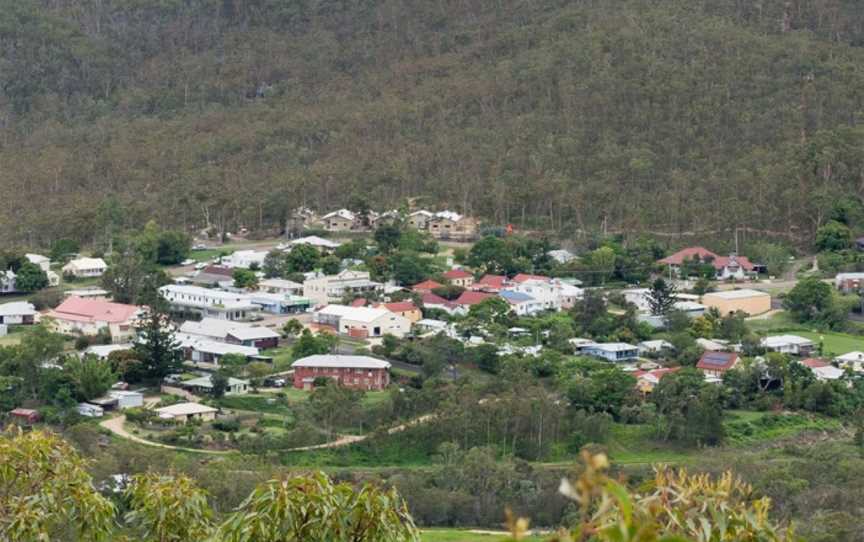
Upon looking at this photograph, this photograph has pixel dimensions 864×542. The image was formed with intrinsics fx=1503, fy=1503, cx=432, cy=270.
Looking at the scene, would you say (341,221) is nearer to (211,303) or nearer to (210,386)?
(211,303)

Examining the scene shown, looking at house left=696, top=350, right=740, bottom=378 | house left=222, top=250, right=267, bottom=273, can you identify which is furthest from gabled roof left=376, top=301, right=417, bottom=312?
house left=696, top=350, right=740, bottom=378

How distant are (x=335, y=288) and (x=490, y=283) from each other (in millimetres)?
3385

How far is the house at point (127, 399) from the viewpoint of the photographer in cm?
2433

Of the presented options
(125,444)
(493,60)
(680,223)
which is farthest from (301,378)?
(493,60)

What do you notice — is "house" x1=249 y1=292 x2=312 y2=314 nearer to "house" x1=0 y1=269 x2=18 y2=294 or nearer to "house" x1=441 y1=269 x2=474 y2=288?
"house" x1=441 y1=269 x2=474 y2=288

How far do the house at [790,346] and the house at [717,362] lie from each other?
128cm

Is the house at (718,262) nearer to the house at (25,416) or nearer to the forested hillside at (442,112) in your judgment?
the forested hillside at (442,112)

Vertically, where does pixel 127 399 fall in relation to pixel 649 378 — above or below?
below

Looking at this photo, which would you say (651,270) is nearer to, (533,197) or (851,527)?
(533,197)

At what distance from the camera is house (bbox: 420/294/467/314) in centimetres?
3045

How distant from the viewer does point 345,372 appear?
84.0 feet

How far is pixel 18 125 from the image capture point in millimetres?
51531

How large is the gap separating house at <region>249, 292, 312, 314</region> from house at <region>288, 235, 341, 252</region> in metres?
4.26

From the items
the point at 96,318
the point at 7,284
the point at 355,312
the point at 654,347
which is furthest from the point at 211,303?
the point at 654,347
